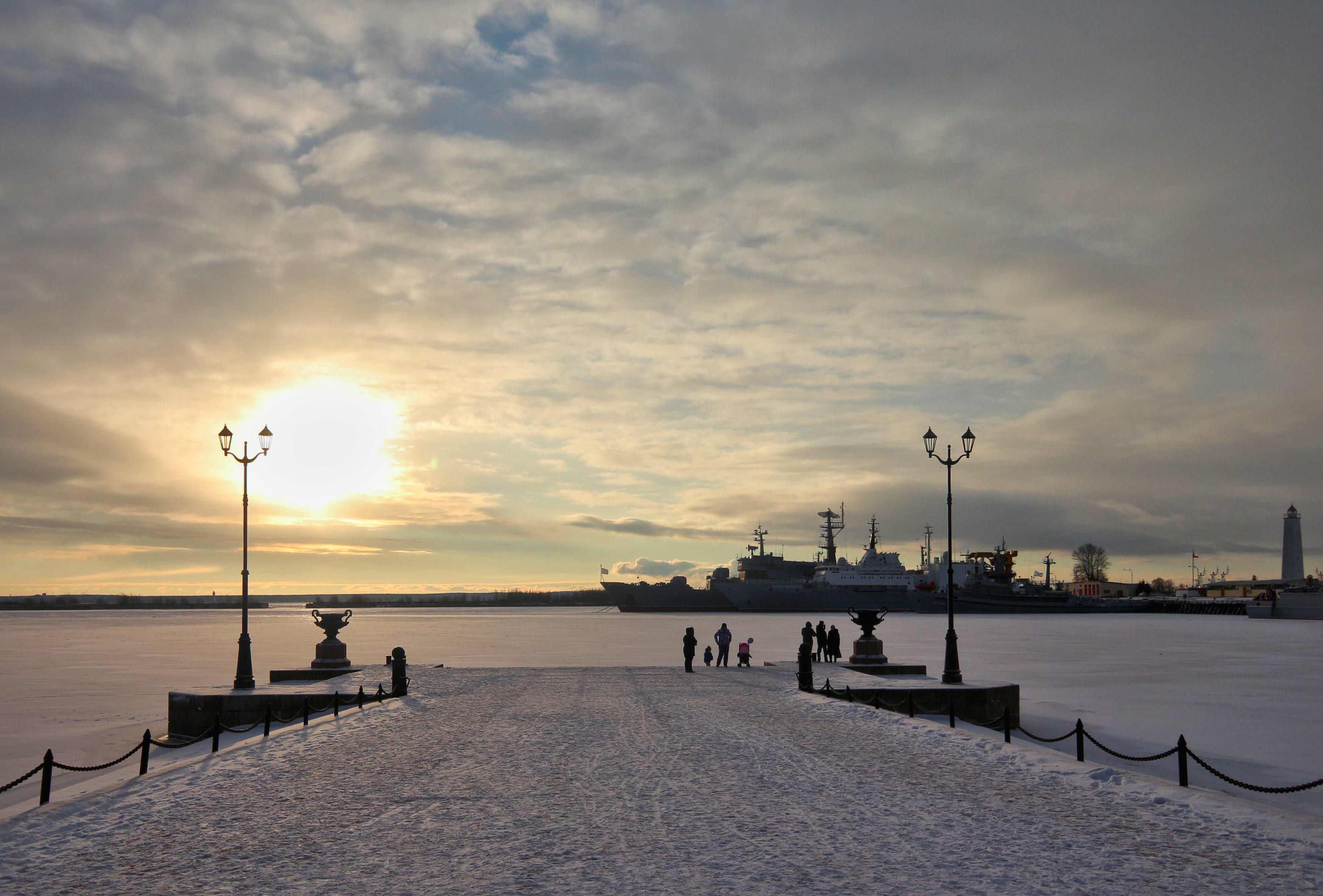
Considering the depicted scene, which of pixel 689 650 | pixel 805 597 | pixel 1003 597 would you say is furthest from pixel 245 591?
pixel 1003 597

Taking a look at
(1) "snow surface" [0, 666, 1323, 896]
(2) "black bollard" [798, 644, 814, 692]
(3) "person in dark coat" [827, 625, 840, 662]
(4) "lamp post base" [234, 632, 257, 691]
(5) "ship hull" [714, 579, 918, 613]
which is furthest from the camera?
(5) "ship hull" [714, 579, 918, 613]

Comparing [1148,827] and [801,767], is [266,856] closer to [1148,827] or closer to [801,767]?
[801,767]

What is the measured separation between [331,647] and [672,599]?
10977cm

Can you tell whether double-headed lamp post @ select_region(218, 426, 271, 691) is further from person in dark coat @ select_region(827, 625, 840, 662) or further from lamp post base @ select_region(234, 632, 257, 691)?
person in dark coat @ select_region(827, 625, 840, 662)

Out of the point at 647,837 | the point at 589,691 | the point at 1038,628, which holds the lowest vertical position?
the point at 1038,628

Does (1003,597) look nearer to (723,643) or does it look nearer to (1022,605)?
(1022,605)

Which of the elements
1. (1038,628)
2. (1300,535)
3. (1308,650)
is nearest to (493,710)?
(1308,650)

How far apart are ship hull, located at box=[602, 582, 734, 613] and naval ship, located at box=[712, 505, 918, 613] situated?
3107 millimetres

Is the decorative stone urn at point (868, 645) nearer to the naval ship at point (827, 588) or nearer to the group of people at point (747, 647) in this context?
the group of people at point (747, 647)

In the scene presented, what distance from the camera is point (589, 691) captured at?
2527cm

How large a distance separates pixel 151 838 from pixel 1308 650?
62262mm

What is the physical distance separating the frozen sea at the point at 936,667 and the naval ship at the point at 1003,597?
3181 centimetres

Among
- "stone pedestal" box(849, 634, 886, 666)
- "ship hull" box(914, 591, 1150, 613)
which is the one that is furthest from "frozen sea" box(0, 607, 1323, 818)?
"ship hull" box(914, 591, 1150, 613)

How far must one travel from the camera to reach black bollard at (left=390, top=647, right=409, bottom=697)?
24422 mm
